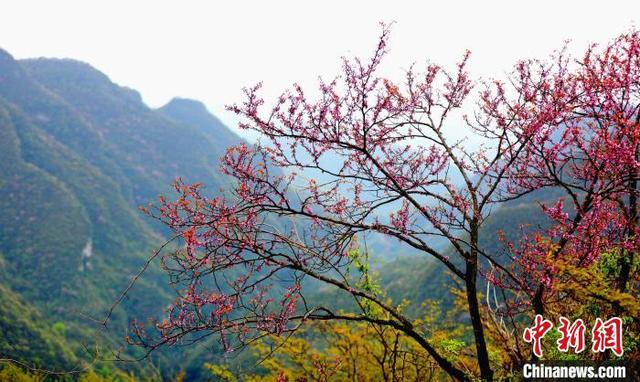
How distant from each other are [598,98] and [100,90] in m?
166

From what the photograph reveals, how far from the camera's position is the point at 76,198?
298 ft

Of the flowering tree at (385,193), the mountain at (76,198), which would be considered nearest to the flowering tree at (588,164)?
the flowering tree at (385,193)

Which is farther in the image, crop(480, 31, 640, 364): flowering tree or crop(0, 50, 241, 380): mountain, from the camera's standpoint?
crop(0, 50, 241, 380): mountain

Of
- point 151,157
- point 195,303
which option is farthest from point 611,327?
point 151,157

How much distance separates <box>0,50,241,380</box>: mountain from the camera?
201 feet

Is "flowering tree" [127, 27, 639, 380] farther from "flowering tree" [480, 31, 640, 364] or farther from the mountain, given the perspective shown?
the mountain

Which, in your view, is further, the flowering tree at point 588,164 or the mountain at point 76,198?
the mountain at point 76,198

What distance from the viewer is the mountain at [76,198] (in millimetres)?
61375

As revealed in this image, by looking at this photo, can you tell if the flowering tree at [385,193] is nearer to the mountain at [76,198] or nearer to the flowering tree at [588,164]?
the flowering tree at [588,164]

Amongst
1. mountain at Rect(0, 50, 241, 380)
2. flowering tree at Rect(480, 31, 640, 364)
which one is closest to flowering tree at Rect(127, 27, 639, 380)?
flowering tree at Rect(480, 31, 640, 364)

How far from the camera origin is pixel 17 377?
19594mm

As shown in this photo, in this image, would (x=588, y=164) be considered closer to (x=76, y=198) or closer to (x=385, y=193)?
(x=385, y=193)

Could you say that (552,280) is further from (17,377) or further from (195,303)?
(17,377)

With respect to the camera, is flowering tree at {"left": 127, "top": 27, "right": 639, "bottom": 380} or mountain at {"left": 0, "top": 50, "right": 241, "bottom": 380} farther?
mountain at {"left": 0, "top": 50, "right": 241, "bottom": 380}
